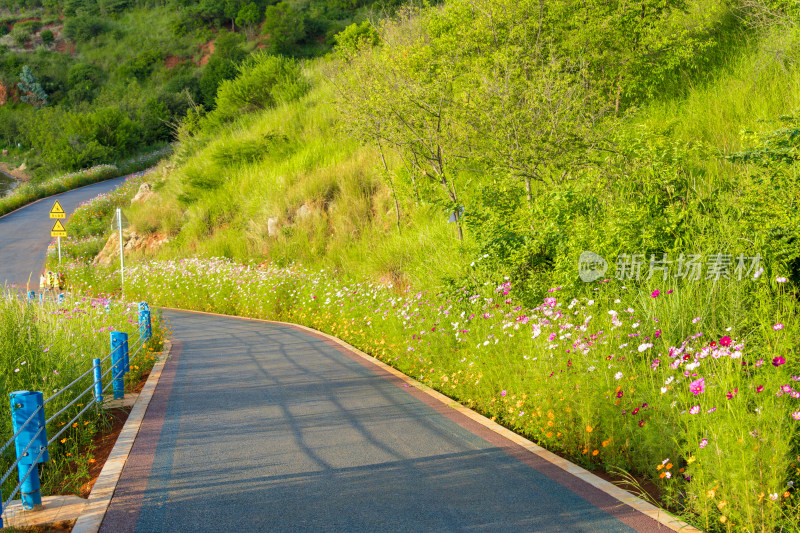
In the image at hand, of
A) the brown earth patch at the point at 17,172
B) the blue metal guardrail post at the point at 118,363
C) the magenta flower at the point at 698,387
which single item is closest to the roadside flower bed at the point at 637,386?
the magenta flower at the point at 698,387

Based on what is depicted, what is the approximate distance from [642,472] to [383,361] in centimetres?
613

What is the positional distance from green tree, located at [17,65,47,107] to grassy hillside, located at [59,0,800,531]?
59978mm

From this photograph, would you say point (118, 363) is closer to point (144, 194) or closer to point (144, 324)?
point (144, 324)

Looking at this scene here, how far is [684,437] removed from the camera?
15.6ft

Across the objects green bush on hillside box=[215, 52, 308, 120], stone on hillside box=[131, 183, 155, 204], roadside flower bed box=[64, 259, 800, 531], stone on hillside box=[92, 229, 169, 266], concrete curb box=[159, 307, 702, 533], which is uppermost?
green bush on hillside box=[215, 52, 308, 120]

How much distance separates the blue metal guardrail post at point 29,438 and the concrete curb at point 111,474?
1.36ft

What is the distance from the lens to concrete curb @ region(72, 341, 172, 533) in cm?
451

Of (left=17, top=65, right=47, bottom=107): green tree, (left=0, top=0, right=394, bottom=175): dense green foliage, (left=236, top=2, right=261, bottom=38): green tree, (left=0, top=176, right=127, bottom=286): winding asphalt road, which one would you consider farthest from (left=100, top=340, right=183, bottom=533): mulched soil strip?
(left=236, top=2, right=261, bottom=38): green tree

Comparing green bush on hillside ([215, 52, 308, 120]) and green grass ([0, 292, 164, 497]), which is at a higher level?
green bush on hillside ([215, 52, 308, 120])

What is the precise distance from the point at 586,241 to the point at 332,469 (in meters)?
4.74

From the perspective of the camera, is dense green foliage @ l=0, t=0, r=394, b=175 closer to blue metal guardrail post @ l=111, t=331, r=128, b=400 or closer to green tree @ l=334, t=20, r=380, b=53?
green tree @ l=334, t=20, r=380, b=53

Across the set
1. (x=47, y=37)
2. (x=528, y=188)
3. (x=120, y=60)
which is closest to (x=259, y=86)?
(x=528, y=188)

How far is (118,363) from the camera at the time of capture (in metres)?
8.70

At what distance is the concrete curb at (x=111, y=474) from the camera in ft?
14.8
